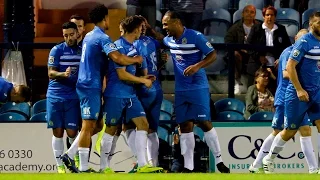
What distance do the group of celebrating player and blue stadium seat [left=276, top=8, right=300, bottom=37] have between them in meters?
4.06

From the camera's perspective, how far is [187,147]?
16.4 metres

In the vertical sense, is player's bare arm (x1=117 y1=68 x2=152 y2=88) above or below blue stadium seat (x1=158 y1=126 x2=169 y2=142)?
above

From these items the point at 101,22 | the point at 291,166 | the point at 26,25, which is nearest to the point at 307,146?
the point at 291,166

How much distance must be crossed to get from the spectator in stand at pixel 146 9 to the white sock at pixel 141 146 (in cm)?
359

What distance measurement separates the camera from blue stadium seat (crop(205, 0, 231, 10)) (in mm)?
21000

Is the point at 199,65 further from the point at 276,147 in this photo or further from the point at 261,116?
the point at 261,116

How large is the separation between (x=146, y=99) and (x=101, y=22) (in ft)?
4.28

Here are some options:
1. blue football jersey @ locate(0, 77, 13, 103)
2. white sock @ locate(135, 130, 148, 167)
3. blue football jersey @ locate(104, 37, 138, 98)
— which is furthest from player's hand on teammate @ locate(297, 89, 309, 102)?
blue football jersey @ locate(0, 77, 13, 103)

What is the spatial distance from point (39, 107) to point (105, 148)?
96.6 inches

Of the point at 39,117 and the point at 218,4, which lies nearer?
the point at 39,117

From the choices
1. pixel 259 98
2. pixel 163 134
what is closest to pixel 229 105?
pixel 259 98

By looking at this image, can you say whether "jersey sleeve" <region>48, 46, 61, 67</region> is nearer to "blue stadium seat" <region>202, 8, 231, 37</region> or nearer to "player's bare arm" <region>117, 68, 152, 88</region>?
"player's bare arm" <region>117, 68, 152, 88</region>

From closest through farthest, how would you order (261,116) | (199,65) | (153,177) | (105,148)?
(153,177) → (105,148) → (199,65) → (261,116)

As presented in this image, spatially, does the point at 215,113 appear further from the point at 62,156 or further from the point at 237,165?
the point at 62,156
